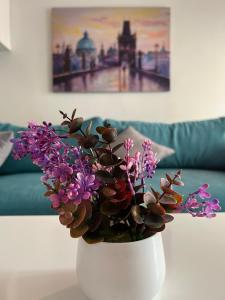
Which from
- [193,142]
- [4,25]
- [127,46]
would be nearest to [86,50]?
[127,46]

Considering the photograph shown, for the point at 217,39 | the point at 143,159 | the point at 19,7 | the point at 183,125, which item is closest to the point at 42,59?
the point at 19,7

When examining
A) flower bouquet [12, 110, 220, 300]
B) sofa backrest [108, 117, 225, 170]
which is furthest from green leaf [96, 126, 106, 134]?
sofa backrest [108, 117, 225, 170]

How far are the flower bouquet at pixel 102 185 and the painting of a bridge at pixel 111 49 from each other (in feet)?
7.39

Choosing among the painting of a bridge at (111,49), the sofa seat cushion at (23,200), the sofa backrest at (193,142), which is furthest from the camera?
the painting of a bridge at (111,49)

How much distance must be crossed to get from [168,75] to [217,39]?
0.50 meters

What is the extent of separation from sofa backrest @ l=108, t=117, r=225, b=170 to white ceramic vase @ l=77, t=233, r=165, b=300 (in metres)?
1.73

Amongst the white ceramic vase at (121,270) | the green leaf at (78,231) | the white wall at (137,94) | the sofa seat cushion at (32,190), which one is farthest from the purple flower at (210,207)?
A: the white wall at (137,94)

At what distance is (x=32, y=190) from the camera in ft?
5.78

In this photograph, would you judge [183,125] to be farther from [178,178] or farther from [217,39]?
[178,178]

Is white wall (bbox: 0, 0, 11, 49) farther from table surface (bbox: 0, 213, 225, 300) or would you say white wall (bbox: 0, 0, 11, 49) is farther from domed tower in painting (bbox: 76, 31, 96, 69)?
table surface (bbox: 0, 213, 225, 300)

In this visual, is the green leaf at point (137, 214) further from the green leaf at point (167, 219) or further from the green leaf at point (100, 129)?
the green leaf at point (100, 129)

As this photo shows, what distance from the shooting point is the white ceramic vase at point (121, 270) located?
1.95ft

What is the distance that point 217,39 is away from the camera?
2789mm

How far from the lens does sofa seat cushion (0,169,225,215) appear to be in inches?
64.9
